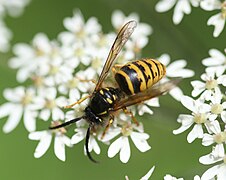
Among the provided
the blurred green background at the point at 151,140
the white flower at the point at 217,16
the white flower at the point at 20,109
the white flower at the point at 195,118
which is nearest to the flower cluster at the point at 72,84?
the white flower at the point at 20,109

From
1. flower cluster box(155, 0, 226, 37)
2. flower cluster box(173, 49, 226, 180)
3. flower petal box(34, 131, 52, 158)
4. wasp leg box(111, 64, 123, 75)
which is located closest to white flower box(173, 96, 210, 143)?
flower cluster box(173, 49, 226, 180)

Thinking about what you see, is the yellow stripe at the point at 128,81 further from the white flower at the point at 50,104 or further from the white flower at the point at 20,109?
the white flower at the point at 20,109

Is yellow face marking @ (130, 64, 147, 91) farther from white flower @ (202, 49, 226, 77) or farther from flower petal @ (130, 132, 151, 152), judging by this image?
white flower @ (202, 49, 226, 77)

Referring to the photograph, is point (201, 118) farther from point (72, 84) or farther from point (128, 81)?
point (72, 84)

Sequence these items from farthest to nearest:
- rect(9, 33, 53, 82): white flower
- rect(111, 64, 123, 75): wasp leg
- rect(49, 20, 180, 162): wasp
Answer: rect(9, 33, 53, 82): white flower → rect(111, 64, 123, 75): wasp leg → rect(49, 20, 180, 162): wasp

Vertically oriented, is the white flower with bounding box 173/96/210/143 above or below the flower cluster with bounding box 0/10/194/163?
below

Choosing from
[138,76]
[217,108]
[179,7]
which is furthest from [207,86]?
[179,7]
